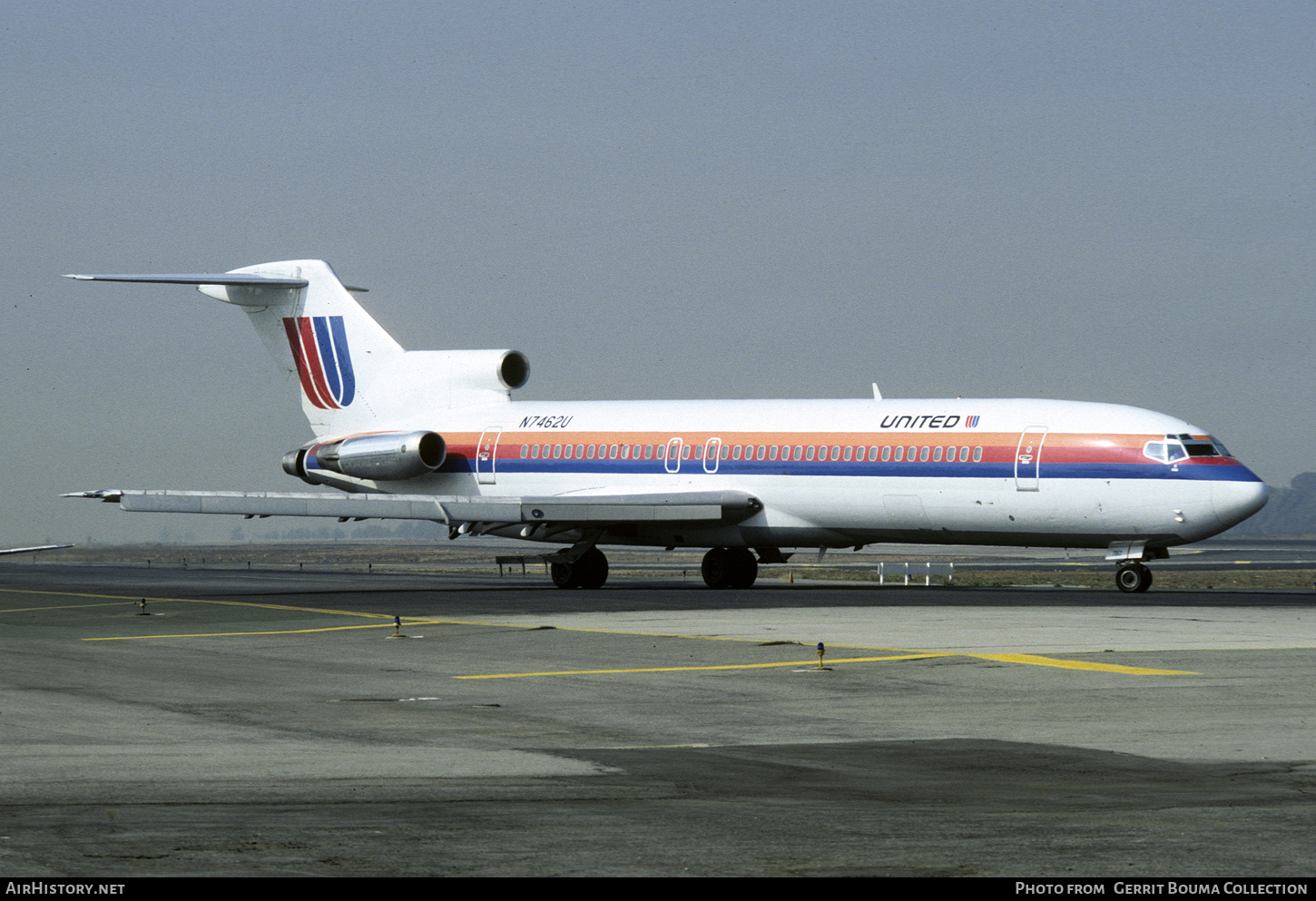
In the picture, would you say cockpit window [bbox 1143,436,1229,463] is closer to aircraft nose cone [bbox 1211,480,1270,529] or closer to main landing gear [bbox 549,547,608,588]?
aircraft nose cone [bbox 1211,480,1270,529]

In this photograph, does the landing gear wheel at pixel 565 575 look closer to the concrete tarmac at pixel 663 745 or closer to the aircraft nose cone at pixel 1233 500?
the concrete tarmac at pixel 663 745

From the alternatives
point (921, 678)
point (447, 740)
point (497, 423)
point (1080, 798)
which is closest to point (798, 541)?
point (497, 423)

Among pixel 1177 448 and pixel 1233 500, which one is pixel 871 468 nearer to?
pixel 1177 448

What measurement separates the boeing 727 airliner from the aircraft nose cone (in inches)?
1.6

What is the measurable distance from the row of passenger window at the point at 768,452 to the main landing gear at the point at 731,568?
2843 mm

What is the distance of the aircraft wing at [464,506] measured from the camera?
38281 mm

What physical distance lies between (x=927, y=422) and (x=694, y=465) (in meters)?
6.19

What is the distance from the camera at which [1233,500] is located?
3316 cm

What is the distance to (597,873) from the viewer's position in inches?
318

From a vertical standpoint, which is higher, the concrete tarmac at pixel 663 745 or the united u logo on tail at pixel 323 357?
the united u logo on tail at pixel 323 357

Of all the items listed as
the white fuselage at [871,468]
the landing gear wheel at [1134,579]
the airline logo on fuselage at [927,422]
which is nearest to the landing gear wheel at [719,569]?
the white fuselage at [871,468]

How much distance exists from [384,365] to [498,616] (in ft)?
62.3

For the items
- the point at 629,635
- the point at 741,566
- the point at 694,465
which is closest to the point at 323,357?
the point at 694,465

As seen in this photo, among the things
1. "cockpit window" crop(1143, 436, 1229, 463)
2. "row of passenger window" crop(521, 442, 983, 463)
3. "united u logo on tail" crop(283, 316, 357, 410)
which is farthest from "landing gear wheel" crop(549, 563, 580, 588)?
"cockpit window" crop(1143, 436, 1229, 463)
